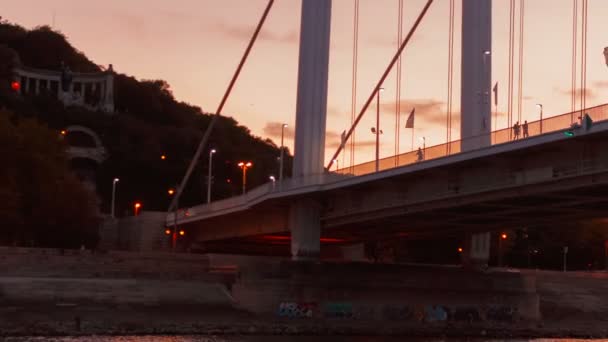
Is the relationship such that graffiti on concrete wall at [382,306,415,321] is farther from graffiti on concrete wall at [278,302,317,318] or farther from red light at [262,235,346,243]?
red light at [262,235,346,243]

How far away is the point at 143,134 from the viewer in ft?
420

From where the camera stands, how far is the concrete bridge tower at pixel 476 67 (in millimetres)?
54219

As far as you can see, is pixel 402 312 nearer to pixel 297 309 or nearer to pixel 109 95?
pixel 297 309

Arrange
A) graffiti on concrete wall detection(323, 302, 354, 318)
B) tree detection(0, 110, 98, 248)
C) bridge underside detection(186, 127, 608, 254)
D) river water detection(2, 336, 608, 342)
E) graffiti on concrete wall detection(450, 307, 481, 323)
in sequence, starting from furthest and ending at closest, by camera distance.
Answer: tree detection(0, 110, 98, 248)
graffiti on concrete wall detection(450, 307, 481, 323)
graffiti on concrete wall detection(323, 302, 354, 318)
river water detection(2, 336, 608, 342)
bridge underside detection(186, 127, 608, 254)

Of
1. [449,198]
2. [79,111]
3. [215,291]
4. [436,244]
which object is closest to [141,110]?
[79,111]

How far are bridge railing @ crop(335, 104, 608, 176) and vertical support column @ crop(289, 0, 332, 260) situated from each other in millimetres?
1958

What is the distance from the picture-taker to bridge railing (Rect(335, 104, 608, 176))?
119ft

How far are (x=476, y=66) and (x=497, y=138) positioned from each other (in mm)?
13131

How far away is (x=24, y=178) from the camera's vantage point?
259ft

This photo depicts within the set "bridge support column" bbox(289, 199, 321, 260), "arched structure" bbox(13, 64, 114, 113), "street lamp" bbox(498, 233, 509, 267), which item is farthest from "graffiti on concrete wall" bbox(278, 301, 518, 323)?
"arched structure" bbox(13, 64, 114, 113)

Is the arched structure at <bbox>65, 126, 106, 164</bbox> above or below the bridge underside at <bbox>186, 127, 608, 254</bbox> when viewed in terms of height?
above

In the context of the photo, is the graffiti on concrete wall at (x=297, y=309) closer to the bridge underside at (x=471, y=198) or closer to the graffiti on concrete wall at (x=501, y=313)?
the bridge underside at (x=471, y=198)

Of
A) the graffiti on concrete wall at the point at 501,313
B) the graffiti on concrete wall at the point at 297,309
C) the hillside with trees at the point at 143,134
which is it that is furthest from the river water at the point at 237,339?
the hillside with trees at the point at 143,134

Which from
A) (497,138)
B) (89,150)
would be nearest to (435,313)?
(497,138)
